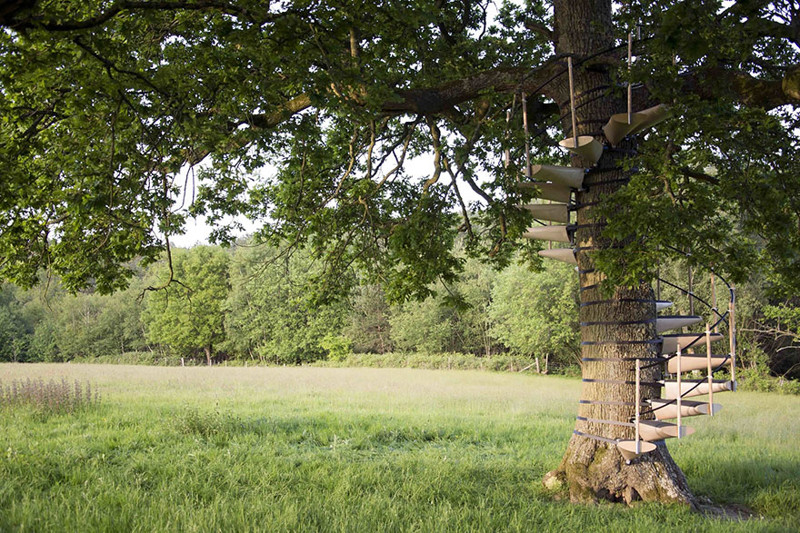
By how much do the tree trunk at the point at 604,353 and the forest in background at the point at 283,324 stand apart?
2798 centimetres

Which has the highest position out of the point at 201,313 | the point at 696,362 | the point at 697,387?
the point at 201,313

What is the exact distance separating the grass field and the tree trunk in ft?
1.27

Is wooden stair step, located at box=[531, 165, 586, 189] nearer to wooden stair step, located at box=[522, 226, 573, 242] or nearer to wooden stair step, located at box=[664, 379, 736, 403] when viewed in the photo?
wooden stair step, located at box=[522, 226, 573, 242]

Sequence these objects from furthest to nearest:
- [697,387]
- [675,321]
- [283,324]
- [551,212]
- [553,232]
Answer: [283,324], [675,321], [553,232], [551,212], [697,387]

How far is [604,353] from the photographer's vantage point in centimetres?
708

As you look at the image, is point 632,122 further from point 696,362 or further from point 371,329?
point 371,329

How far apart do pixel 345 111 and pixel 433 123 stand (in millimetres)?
2586

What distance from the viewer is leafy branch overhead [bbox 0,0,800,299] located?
5.24m

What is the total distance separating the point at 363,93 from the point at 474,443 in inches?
295

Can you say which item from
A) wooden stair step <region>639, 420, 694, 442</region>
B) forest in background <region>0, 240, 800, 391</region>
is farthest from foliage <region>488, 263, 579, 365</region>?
wooden stair step <region>639, 420, 694, 442</region>

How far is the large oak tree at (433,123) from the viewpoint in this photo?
17.5 ft

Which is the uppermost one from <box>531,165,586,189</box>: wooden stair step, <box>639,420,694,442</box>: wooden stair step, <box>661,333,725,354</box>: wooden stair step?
<box>531,165,586,189</box>: wooden stair step

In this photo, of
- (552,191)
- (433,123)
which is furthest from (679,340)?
(433,123)

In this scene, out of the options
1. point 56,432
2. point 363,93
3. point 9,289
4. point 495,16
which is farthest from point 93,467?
point 9,289
